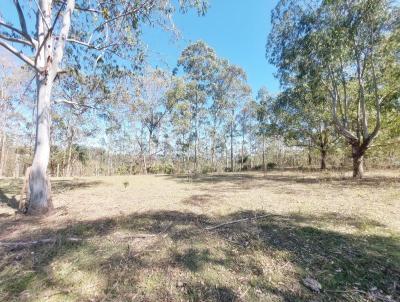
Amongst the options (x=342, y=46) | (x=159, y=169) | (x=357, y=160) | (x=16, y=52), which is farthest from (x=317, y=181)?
(x=159, y=169)

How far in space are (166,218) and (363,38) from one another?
935 cm

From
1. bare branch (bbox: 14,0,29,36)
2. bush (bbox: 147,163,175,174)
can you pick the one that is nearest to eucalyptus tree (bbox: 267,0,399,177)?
bare branch (bbox: 14,0,29,36)

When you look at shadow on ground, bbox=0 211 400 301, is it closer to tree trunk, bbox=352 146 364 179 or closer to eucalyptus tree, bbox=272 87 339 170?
tree trunk, bbox=352 146 364 179

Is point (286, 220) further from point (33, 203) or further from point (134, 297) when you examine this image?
point (33, 203)

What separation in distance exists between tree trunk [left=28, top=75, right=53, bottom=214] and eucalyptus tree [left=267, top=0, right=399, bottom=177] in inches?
316

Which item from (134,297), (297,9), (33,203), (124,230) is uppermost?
(297,9)

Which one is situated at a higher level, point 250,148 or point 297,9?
point 297,9

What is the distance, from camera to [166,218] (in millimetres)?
4094

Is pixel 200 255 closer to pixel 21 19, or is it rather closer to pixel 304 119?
pixel 21 19

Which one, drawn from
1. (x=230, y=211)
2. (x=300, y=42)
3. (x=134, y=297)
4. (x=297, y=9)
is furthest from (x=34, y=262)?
(x=297, y=9)

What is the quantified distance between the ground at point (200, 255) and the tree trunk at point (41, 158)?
295mm

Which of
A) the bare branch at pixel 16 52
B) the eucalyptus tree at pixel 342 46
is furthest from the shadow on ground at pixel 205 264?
the eucalyptus tree at pixel 342 46

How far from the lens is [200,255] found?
108 inches

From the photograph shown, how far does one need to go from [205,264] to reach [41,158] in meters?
3.89
